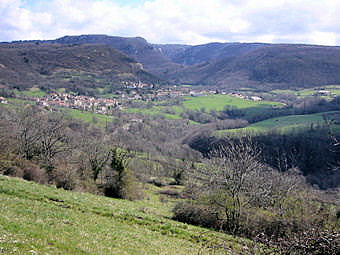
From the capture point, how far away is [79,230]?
34.6ft

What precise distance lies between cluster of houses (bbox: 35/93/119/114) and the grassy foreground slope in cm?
8984

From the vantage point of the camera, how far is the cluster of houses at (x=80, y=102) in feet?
347

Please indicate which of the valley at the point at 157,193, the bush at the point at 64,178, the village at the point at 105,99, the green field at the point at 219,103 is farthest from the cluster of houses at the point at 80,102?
the bush at the point at 64,178

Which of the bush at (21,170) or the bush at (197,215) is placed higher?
the bush at (21,170)

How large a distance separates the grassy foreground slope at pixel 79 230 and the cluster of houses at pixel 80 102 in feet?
295

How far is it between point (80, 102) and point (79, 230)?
111m

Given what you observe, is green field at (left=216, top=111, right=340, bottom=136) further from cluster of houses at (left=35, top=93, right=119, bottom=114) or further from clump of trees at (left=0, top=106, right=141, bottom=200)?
clump of trees at (left=0, top=106, right=141, bottom=200)

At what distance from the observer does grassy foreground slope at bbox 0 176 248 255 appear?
26.7 ft

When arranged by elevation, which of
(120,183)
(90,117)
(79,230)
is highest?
(79,230)

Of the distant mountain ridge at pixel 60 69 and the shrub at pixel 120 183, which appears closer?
the shrub at pixel 120 183

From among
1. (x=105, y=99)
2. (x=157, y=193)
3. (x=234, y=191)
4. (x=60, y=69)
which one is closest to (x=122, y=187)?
(x=234, y=191)

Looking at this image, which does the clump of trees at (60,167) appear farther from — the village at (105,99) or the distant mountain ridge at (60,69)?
the distant mountain ridge at (60,69)

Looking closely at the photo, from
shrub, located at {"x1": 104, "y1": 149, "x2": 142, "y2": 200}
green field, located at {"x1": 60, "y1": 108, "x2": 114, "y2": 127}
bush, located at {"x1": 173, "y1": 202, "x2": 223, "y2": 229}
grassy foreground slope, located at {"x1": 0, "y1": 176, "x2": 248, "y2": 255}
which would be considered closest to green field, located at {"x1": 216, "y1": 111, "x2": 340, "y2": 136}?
green field, located at {"x1": 60, "y1": 108, "x2": 114, "y2": 127}

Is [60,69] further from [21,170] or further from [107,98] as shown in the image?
[21,170]
